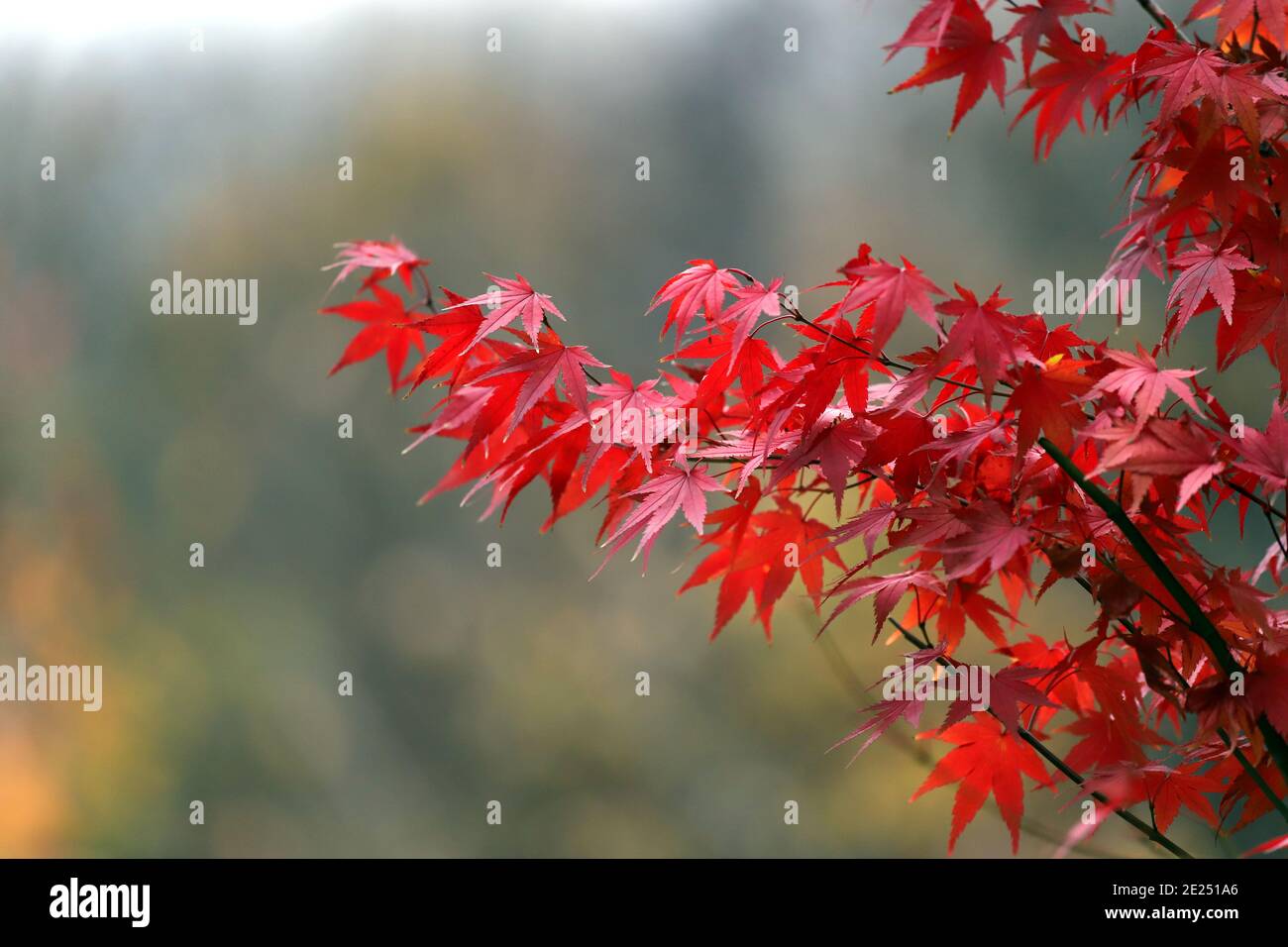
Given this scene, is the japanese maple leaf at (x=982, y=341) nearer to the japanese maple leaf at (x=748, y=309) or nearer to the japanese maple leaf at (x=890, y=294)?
the japanese maple leaf at (x=890, y=294)

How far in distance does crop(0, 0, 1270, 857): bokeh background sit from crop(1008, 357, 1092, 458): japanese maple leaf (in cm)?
150

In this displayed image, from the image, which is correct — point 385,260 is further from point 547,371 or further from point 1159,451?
point 1159,451

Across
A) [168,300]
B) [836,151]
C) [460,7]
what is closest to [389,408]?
[168,300]

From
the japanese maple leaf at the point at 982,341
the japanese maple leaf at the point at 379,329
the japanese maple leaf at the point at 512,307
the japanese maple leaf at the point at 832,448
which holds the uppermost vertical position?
the japanese maple leaf at the point at 379,329

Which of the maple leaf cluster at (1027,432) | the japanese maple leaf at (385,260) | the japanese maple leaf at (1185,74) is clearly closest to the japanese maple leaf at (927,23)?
the maple leaf cluster at (1027,432)

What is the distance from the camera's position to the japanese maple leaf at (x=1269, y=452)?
659 mm

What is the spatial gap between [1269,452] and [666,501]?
41cm

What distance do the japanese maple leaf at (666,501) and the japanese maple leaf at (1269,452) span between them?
352 mm

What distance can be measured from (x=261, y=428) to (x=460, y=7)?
1082 mm

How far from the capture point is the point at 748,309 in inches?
30.1

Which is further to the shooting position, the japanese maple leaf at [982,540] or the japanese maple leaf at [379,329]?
the japanese maple leaf at [379,329]

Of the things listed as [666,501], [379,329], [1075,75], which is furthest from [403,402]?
[1075,75]

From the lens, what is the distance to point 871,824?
2.15 metres

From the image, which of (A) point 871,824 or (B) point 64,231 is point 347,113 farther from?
(A) point 871,824
